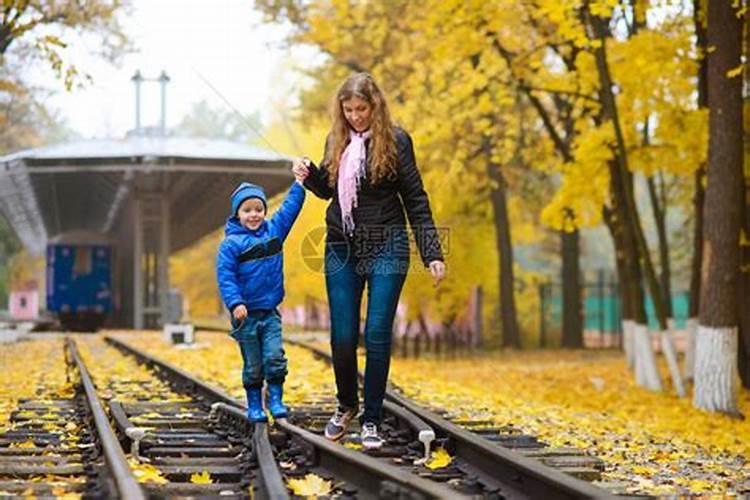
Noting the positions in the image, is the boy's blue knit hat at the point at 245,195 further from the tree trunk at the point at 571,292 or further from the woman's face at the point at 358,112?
the tree trunk at the point at 571,292

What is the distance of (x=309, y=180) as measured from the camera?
720 centimetres

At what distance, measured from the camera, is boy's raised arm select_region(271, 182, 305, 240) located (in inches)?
292

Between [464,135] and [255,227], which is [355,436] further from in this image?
[464,135]

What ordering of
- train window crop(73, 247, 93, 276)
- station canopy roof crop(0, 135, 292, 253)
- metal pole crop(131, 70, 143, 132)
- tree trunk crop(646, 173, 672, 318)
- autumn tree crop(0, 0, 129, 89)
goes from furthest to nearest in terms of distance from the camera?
train window crop(73, 247, 93, 276)
metal pole crop(131, 70, 143, 132)
tree trunk crop(646, 173, 672, 318)
station canopy roof crop(0, 135, 292, 253)
autumn tree crop(0, 0, 129, 89)

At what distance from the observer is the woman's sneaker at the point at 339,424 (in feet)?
24.1

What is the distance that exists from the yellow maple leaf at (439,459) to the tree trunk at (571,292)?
27.9m

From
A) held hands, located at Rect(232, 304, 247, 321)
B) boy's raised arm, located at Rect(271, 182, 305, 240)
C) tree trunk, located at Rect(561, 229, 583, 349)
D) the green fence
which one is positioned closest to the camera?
held hands, located at Rect(232, 304, 247, 321)

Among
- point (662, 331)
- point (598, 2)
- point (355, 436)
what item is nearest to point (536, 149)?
point (662, 331)

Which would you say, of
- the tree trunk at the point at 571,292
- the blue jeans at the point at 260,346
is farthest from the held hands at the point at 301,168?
the tree trunk at the point at 571,292

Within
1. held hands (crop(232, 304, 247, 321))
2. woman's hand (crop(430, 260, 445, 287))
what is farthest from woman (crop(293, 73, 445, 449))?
held hands (crop(232, 304, 247, 321))

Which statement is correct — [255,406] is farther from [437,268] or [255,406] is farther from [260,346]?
[437,268]

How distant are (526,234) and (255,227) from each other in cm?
3380

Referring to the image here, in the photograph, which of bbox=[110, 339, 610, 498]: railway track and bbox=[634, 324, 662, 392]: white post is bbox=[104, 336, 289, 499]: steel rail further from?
bbox=[634, 324, 662, 392]: white post

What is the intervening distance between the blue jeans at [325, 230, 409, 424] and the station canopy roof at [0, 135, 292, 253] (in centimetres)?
1952
